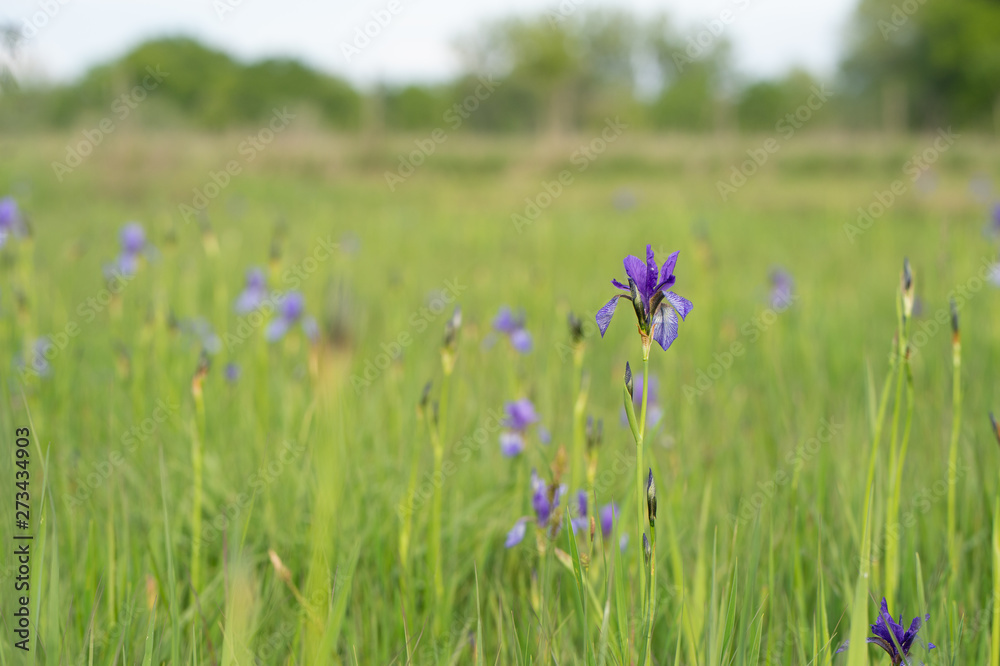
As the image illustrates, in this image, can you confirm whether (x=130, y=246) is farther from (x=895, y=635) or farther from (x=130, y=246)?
(x=895, y=635)

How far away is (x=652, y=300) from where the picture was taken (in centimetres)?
84

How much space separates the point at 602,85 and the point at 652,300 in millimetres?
52354

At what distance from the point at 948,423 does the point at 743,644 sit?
4.83ft

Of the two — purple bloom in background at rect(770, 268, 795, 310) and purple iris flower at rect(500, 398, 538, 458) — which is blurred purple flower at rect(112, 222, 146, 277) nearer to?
purple iris flower at rect(500, 398, 538, 458)

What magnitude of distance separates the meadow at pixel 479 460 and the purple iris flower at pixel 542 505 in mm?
39

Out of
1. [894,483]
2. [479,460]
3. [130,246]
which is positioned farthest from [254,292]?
[894,483]

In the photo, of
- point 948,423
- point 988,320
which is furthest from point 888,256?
point 948,423

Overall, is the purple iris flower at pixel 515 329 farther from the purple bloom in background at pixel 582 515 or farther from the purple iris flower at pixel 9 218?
the purple iris flower at pixel 9 218

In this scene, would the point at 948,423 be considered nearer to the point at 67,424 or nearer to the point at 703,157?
the point at 67,424

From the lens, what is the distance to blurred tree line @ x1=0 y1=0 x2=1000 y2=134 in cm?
2745

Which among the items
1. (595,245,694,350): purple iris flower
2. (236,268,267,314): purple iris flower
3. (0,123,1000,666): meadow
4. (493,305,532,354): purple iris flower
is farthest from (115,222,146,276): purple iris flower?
(595,245,694,350): purple iris flower

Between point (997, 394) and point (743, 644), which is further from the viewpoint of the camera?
point (997, 394)

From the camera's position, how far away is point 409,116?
5688cm

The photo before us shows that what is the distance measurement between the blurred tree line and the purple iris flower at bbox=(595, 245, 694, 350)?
203 inches
